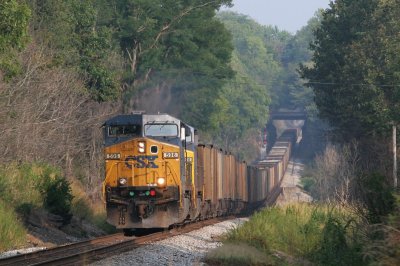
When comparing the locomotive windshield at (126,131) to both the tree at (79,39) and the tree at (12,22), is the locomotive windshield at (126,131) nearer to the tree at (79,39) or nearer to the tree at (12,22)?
the tree at (12,22)

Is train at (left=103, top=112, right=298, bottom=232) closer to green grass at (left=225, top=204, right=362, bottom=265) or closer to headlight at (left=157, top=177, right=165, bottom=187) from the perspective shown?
headlight at (left=157, top=177, right=165, bottom=187)

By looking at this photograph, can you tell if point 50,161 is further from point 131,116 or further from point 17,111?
point 131,116

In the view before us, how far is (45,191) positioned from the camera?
94.7 feet

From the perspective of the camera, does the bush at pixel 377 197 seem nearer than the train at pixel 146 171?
Yes

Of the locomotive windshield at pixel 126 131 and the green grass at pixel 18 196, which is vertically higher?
the locomotive windshield at pixel 126 131

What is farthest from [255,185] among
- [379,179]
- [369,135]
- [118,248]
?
[379,179]

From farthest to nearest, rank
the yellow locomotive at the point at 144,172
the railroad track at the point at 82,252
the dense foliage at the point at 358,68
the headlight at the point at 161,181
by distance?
the dense foliage at the point at 358,68, the headlight at the point at 161,181, the yellow locomotive at the point at 144,172, the railroad track at the point at 82,252

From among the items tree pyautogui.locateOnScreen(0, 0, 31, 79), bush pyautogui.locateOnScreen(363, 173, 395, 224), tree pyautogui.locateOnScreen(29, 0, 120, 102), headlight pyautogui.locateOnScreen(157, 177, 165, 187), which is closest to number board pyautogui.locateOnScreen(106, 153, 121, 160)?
headlight pyautogui.locateOnScreen(157, 177, 165, 187)

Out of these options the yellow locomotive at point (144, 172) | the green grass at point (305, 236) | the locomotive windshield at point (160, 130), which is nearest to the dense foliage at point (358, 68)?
the green grass at point (305, 236)

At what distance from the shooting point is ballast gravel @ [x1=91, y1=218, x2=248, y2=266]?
1775 cm

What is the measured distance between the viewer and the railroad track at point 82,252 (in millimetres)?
17281

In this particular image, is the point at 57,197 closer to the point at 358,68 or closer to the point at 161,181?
the point at 161,181

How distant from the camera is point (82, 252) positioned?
62.4ft

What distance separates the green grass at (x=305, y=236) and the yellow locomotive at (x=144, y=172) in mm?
2349
